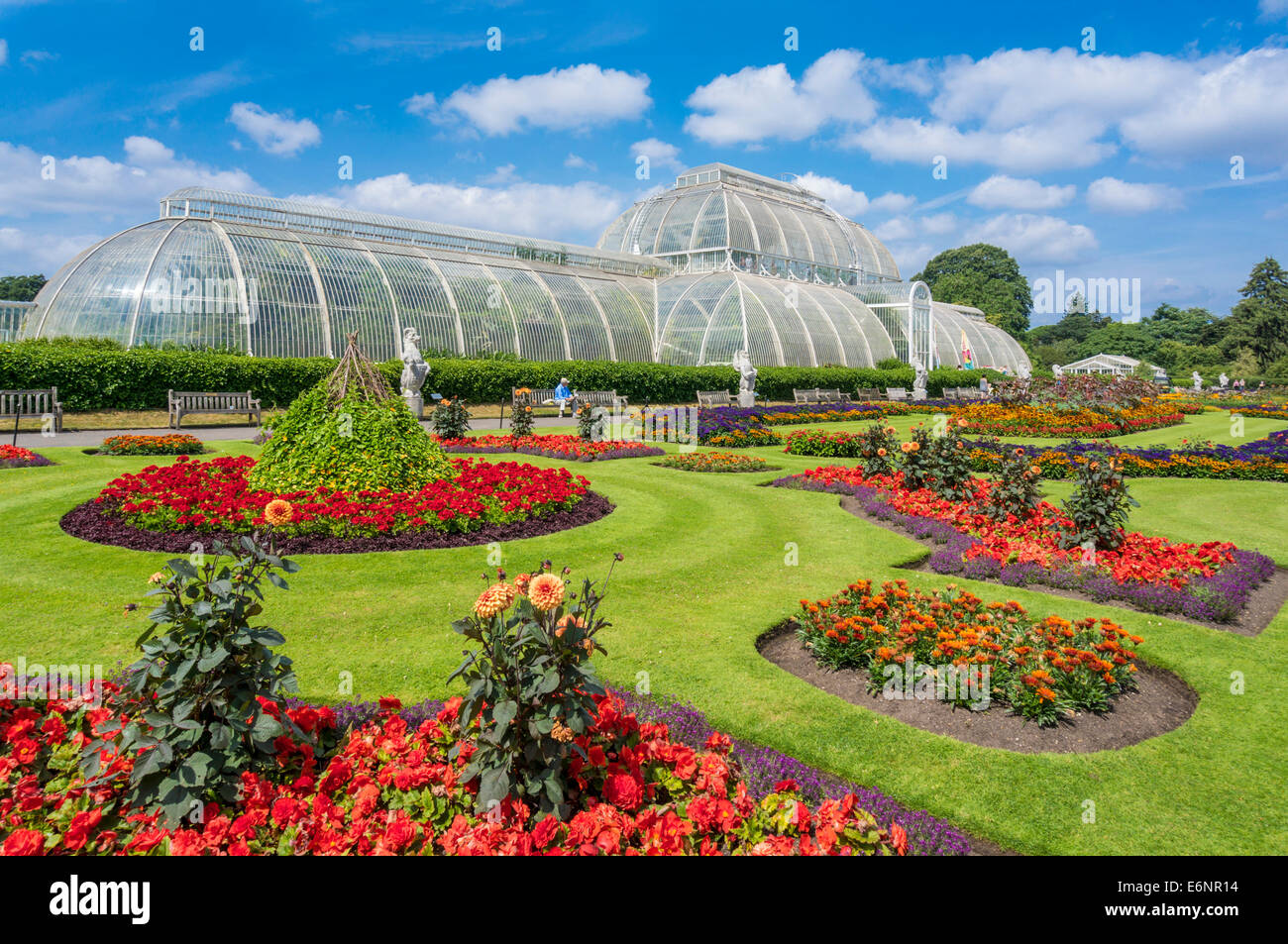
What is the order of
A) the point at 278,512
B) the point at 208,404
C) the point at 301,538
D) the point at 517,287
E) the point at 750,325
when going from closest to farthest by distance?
the point at 278,512 → the point at 301,538 → the point at 208,404 → the point at 517,287 → the point at 750,325

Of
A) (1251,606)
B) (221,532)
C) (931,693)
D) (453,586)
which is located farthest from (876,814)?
(221,532)

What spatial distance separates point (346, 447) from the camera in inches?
381

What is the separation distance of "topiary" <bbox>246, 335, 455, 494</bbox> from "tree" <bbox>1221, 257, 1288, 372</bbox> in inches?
2838

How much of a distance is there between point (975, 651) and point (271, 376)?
25.0m

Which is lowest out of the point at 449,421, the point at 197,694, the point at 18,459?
the point at 197,694

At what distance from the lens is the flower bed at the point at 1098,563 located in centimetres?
686

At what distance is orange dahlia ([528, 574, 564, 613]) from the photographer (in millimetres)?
2805

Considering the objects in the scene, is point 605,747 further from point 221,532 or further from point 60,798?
point 221,532

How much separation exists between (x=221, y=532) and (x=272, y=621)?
296cm

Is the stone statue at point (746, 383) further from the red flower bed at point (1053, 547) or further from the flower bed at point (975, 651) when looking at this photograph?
the flower bed at point (975, 651)

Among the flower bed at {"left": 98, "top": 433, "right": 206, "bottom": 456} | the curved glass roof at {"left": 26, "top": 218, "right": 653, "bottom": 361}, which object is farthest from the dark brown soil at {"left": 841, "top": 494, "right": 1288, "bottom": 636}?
the curved glass roof at {"left": 26, "top": 218, "right": 653, "bottom": 361}

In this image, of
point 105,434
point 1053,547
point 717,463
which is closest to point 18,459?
point 105,434

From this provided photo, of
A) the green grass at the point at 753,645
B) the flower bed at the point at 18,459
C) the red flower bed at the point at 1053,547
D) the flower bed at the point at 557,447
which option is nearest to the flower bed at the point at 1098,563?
the red flower bed at the point at 1053,547

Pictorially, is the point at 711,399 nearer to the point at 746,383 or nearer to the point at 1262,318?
the point at 746,383
